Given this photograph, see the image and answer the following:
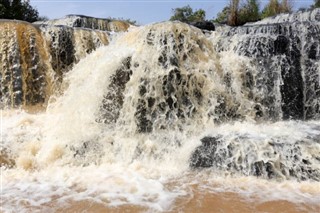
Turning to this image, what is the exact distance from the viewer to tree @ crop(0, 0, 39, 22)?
50.9 ft

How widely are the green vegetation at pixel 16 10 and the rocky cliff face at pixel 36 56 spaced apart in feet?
28.4

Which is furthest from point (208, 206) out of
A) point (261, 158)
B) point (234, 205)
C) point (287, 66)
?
point (287, 66)

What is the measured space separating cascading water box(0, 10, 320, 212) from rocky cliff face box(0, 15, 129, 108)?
334 mm

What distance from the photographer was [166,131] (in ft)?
18.3

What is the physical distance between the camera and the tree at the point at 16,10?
15508mm

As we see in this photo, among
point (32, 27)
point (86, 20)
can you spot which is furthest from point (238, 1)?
point (32, 27)

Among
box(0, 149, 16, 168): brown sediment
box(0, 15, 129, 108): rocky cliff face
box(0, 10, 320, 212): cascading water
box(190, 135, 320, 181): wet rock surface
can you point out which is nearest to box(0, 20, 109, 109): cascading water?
box(0, 15, 129, 108): rocky cliff face

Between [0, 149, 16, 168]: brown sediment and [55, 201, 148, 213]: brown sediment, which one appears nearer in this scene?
[55, 201, 148, 213]: brown sediment

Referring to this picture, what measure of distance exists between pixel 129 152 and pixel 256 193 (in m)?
1.89

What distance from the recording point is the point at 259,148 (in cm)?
442

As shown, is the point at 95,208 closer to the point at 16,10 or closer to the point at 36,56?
the point at 36,56

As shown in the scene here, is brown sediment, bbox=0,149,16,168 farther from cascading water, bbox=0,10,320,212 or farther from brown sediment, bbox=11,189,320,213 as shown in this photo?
brown sediment, bbox=11,189,320,213

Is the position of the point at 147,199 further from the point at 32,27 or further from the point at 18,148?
the point at 32,27

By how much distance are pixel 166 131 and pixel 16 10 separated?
42.9 ft
